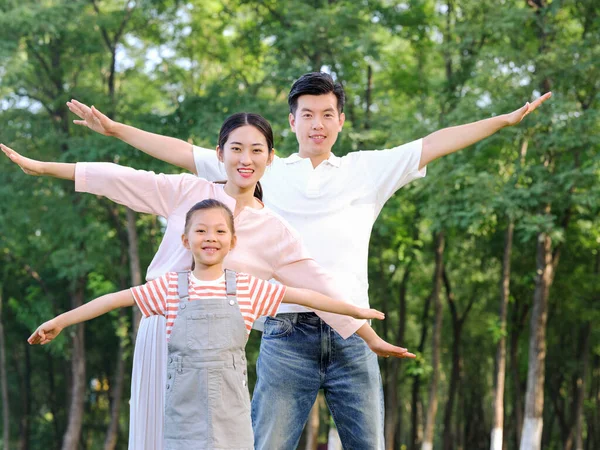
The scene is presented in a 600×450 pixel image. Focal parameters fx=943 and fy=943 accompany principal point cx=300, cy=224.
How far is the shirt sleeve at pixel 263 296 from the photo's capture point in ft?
12.5

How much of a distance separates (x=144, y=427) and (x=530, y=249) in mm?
20024

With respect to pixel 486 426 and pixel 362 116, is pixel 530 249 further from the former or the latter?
pixel 486 426

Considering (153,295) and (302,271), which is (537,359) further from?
(153,295)

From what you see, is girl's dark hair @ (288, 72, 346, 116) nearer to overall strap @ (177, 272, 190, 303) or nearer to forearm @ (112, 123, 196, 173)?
forearm @ (112, 123, 196, 173)

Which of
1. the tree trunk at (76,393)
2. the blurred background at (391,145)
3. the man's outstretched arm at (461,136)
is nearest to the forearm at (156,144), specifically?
the man's outstretched arm at (461,136)

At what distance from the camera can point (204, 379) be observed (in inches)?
145

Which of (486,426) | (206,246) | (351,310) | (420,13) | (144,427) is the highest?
(420,13)

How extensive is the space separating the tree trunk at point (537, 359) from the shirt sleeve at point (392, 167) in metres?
14.3

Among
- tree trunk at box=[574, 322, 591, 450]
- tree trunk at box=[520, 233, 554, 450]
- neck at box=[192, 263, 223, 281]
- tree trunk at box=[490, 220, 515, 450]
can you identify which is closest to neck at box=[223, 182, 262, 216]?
neck at box=[192, 263, 223, 281]

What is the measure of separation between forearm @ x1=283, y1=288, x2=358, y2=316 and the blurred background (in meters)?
12.6

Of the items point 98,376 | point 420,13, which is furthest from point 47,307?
point 420,13

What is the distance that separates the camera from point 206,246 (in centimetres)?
377

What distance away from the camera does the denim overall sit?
3.68 m

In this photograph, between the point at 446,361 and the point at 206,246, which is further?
the point at 446,361
